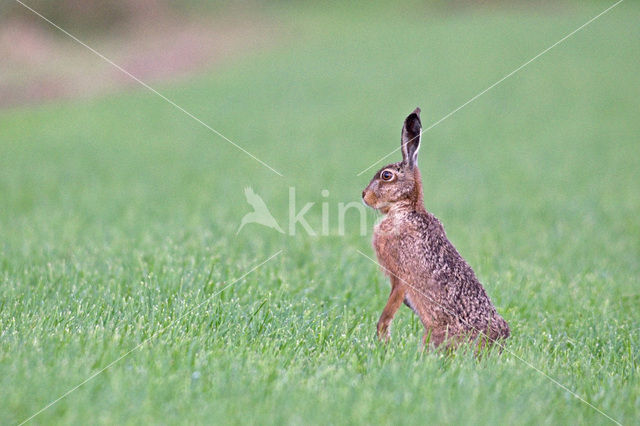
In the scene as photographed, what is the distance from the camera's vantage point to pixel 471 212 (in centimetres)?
1116

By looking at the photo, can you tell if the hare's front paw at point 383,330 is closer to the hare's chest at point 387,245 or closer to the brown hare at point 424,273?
the brown hare at point 424,273

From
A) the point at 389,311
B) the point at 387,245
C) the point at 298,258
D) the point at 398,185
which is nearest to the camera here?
the point at 389,311

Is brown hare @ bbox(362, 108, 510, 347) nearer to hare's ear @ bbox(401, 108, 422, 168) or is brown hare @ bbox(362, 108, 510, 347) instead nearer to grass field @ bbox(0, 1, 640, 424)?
hare's ear @ bbox(401, 108, 422, 168)

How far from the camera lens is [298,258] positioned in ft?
25.0

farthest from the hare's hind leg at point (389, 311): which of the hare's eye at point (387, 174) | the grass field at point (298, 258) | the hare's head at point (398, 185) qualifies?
the hare's eye at point (387, 174)

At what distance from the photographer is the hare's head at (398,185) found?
16.7 ft

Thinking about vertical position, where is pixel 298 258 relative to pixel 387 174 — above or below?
below

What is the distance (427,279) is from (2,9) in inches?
1353

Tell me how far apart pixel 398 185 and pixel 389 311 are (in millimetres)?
1008

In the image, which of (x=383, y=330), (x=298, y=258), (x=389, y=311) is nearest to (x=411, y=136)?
(x=389, y=311)

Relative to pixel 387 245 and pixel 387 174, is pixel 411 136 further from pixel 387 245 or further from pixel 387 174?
pixel 387 245

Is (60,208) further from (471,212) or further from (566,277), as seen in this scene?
(566,277)

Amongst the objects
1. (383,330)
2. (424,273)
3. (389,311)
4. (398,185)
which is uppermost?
(398,185)

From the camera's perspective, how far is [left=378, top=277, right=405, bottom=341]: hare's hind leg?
473cm
